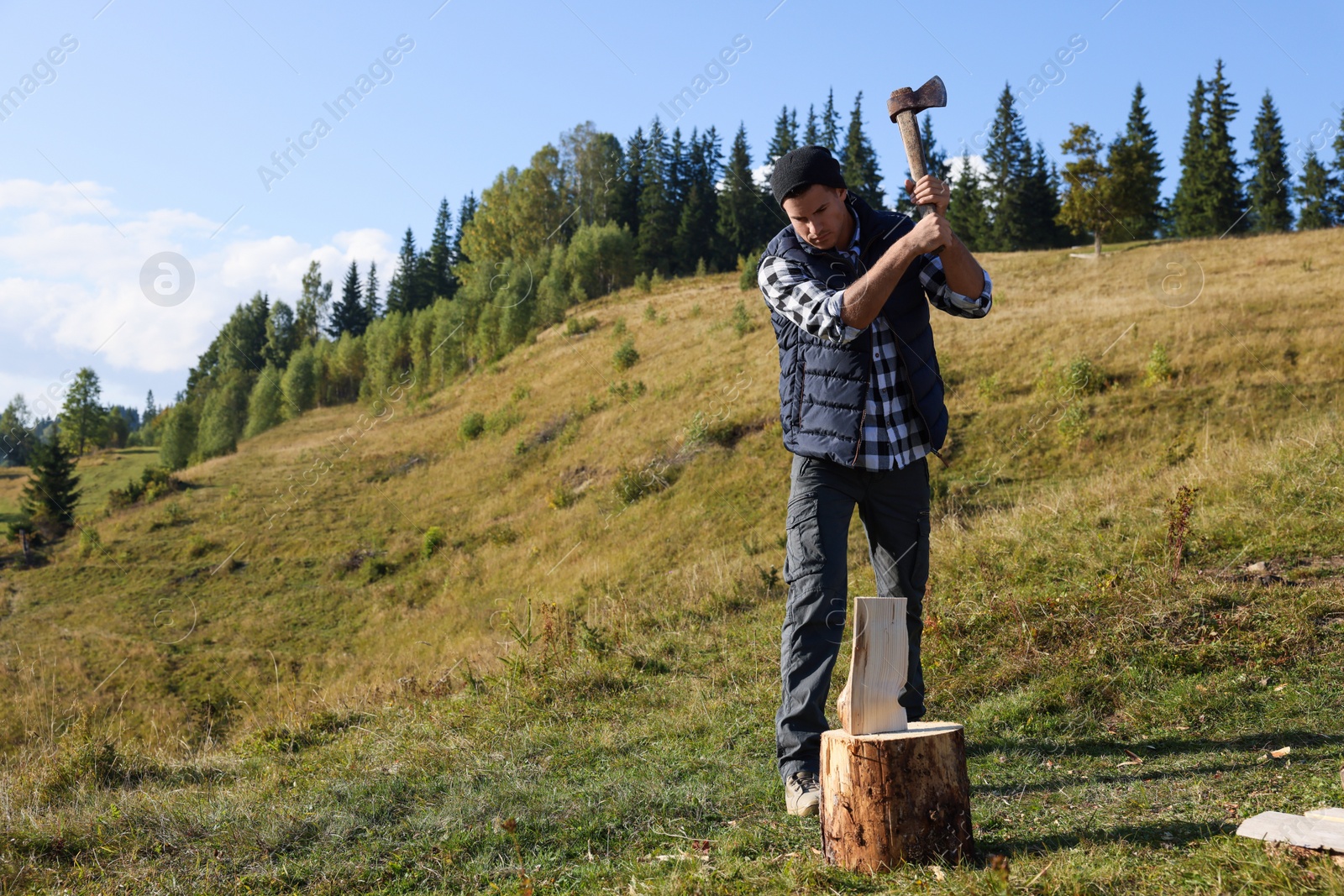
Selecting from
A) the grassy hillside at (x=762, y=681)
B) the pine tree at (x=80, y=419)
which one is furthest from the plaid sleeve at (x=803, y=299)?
the pine tree at (x=80, y=419)

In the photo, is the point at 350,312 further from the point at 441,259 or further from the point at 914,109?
the point at 914,109

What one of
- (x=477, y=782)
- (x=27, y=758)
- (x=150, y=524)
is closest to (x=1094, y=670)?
(x=477, y=782)

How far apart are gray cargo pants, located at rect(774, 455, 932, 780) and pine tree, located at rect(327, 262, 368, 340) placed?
85251 millimetres

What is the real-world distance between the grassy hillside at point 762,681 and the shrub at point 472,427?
14.4m

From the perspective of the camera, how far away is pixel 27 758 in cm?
564

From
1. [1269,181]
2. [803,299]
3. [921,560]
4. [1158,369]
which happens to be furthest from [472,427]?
[1269,181]

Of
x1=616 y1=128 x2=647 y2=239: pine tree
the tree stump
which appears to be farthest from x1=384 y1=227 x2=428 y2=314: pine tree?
the tree stump

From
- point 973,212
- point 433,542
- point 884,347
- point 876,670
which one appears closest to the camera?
point 876,670

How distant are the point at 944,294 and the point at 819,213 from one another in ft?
2.05

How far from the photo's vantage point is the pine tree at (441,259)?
265 feet

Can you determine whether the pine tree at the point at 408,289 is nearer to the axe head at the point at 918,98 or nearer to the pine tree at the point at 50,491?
the pine tree at the point at 50,491

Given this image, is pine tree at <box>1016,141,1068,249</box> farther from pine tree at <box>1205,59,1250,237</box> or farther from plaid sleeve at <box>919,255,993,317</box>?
plaid sleeve at <box>919,255,993,317</box>

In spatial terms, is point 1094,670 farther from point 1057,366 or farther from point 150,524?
point 150,524

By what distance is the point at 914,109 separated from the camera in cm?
343
